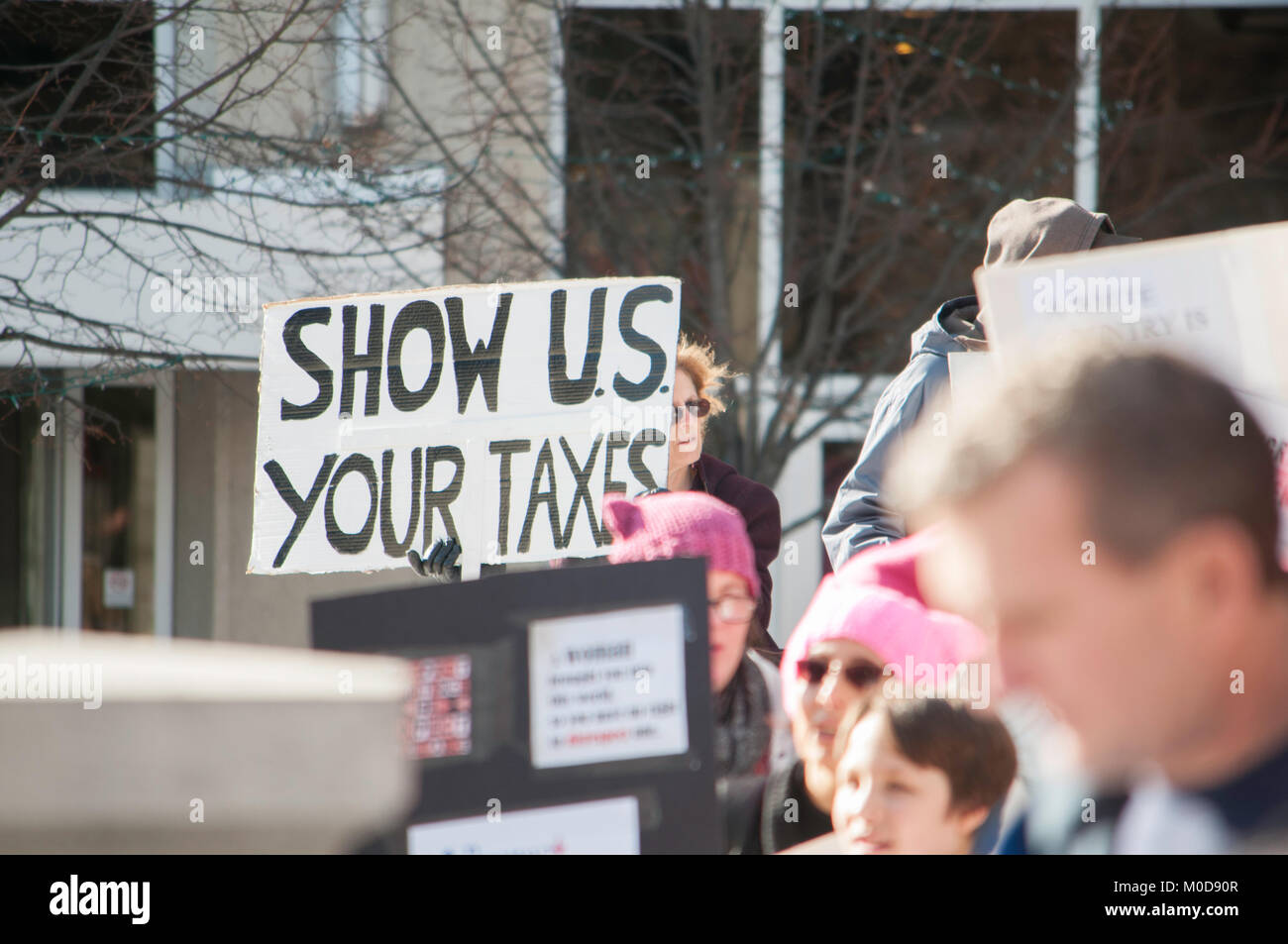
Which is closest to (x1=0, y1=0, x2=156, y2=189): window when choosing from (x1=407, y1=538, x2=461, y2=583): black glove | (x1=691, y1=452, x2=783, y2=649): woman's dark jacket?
(x1=407, y1=538, x2=461, y2=583): black glove

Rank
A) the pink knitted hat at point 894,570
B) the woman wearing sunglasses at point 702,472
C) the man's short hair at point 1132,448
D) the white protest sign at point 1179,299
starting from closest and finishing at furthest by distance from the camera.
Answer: the man's short hair at point 1132,448, the white protest sign at point 1179,299, the pink knitted hat at point 894,570, the woman wearing sunglasses at point 702,472

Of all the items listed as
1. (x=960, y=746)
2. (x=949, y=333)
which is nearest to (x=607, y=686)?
(x=960, y=746)

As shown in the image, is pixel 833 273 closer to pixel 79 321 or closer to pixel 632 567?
pixel 79 321

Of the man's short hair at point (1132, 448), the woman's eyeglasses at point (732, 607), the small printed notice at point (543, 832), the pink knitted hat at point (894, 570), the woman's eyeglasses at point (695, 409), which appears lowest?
the small printed notice at point (543, 832)

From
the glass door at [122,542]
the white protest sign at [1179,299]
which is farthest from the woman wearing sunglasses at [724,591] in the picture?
the glass door at [122,542]

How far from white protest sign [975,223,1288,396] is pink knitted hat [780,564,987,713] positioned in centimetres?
35

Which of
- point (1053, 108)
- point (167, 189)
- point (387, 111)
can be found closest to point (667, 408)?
point (167, 189)

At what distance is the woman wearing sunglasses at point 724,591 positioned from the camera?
2320 mm

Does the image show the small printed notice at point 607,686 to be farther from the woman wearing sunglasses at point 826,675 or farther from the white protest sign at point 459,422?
the white protest sign at point 459,422

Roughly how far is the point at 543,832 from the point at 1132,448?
971 millimetres

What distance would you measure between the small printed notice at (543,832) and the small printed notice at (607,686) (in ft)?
0.20

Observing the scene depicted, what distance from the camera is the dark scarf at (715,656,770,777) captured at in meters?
2.30

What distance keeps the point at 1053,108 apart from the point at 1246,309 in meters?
5.83

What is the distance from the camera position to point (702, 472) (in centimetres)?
390
